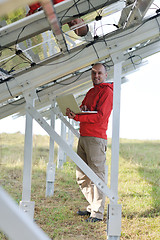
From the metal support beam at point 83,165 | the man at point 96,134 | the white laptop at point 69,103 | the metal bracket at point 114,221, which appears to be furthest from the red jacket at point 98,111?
the metal bracket at point 114,221

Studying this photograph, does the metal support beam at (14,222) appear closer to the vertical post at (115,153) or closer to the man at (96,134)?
the vertical post at (115,153)

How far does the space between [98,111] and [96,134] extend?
0.31m

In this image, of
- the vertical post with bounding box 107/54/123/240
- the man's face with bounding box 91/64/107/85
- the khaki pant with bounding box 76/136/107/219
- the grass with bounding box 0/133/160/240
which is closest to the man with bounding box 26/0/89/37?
the vertical post with bounding box 107/54/123/240

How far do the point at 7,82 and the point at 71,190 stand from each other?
10.8 feet

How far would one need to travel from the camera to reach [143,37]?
3.14 meters

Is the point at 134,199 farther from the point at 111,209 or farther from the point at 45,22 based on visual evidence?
the point at 45,22

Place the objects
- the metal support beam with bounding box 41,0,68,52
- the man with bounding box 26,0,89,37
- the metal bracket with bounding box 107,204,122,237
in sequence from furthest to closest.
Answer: the metal bracket with bounding box 107,204,122,237 → the man with bounding box 26,0,89,37 → the metal support beam with bounding box 41,0,68,52

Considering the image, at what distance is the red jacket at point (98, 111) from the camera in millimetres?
3674

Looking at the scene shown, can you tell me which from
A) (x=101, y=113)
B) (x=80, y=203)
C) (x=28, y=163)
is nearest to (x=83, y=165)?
(x=28, y=163)

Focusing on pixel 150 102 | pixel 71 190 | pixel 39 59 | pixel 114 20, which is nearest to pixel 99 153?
pixel 39 59

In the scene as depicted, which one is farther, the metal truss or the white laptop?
the white laptop

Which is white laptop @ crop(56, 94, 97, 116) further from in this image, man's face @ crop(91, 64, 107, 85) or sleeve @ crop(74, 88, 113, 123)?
man's face @ crop(91, 64, 107, 85)

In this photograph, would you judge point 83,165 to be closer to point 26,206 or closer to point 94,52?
point 26,206

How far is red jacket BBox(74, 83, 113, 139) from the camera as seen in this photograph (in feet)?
12.1
